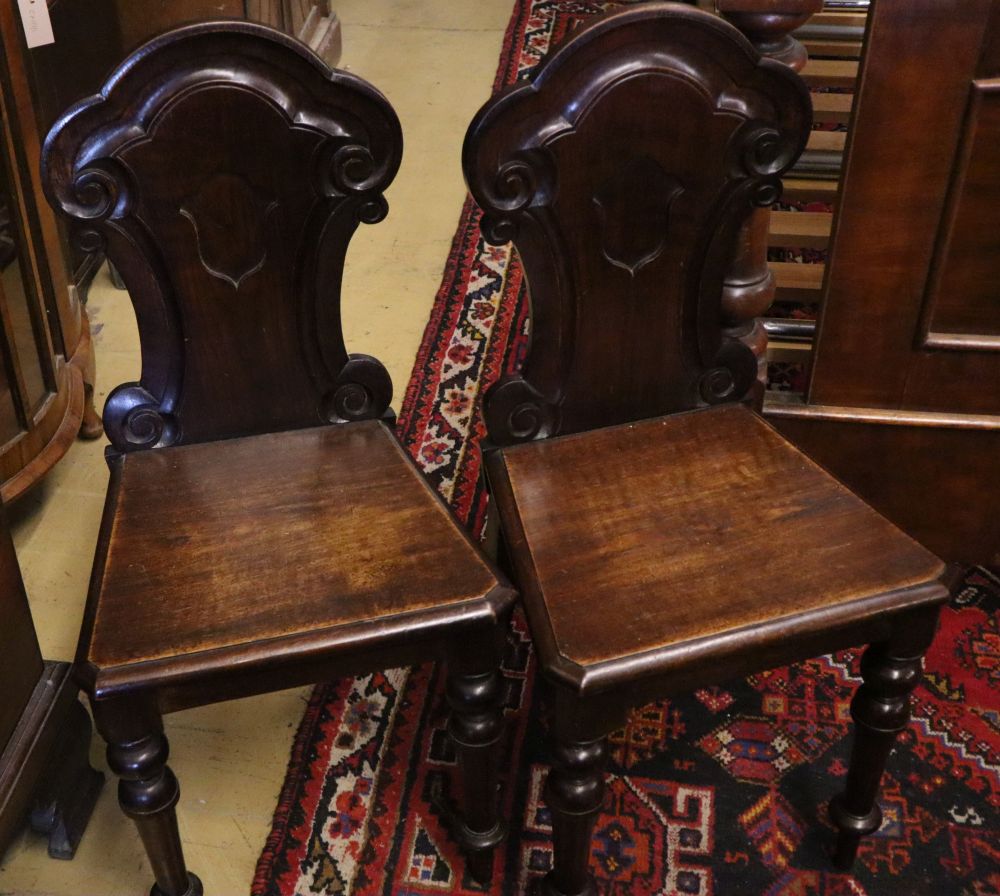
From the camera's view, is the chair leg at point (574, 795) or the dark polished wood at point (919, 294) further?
the dark polished wood at point (919, 294)

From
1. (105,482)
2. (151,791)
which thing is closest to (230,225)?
(151,791)

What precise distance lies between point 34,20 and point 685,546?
156 cm

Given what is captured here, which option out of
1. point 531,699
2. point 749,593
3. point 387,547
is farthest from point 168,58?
point 531,699

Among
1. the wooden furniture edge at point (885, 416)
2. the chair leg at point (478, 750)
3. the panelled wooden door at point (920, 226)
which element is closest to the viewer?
the chair leg at point (478, 750)

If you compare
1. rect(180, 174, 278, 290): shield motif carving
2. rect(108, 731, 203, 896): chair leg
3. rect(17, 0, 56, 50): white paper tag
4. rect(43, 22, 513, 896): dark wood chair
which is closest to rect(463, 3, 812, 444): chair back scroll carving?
rect(43, 22, 513, 896): dark wood chair

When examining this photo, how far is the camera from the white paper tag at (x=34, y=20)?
2.10m

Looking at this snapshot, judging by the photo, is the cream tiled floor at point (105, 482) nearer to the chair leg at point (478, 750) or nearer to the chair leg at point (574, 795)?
the chair leg at point (478, 750)

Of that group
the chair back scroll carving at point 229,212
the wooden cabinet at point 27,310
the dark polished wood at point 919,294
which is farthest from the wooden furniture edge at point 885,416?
the wooden cabinet at point 27,310

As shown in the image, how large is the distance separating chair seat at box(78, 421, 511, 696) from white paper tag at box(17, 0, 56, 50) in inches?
39.0

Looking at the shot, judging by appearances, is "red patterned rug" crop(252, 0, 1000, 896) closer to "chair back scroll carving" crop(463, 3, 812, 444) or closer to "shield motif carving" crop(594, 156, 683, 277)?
"chair back scroll carving" crop(463, 3, 812, 444)

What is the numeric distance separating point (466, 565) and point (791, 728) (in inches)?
28.2

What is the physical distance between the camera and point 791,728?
1834 millimetres

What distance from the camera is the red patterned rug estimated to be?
5.33 feet

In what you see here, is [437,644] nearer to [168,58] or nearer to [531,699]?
[531,699]
